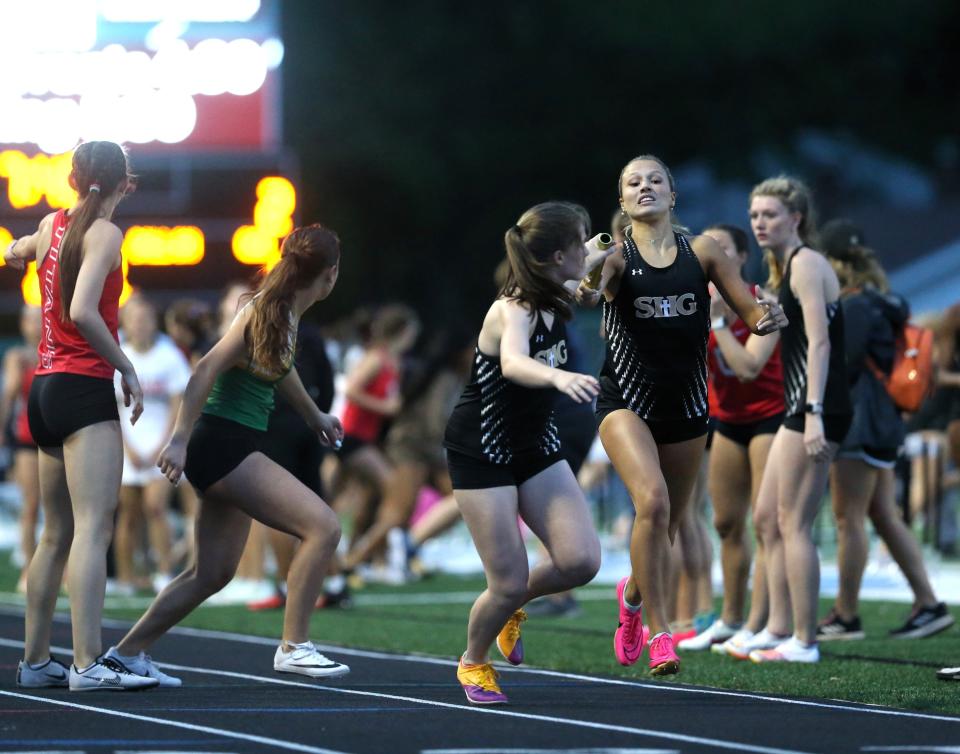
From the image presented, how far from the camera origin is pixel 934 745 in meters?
6.86

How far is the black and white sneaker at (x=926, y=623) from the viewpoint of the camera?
10852 millimetres

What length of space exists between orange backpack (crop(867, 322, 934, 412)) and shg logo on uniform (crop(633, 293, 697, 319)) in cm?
277

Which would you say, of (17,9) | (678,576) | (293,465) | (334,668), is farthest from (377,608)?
(17,9)

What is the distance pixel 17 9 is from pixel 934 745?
1479 cm

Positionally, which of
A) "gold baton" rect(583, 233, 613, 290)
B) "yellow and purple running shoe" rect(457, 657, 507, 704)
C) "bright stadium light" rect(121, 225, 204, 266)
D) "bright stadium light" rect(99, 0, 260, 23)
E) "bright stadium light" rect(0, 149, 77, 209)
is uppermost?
"bright stadium light" rect(99, 0, 260, 23)

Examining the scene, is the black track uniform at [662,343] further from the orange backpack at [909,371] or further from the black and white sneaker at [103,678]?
the orange backpack at [909,371]

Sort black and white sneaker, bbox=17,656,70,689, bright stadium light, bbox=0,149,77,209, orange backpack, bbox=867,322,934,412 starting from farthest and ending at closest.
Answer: bright stadium light, bbox=0,149,77,209
orange backpack, bbox=867,322,934,412
black and white sneaker, bbox=17,656,70,689

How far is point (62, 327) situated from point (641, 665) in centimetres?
321

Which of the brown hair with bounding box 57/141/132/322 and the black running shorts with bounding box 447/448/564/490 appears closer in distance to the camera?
the black running shorts with bounding box 447/448/564/490

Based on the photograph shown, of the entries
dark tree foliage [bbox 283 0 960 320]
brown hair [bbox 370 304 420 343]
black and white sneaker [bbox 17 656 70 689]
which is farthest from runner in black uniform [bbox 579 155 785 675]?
dark tree foliage [bbox 283 0 960 320]

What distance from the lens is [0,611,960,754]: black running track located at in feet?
22.5

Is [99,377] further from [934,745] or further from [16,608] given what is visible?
[16,608]

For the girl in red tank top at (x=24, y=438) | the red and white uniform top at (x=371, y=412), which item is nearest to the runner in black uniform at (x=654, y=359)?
the red and white uniform top at (x=371, y=412)

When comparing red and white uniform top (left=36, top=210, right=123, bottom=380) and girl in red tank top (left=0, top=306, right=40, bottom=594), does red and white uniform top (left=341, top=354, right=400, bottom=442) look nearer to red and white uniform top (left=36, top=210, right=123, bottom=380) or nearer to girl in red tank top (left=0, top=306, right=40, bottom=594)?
girl in red tank top (left=0, top=306, right=40, bottom=594)
